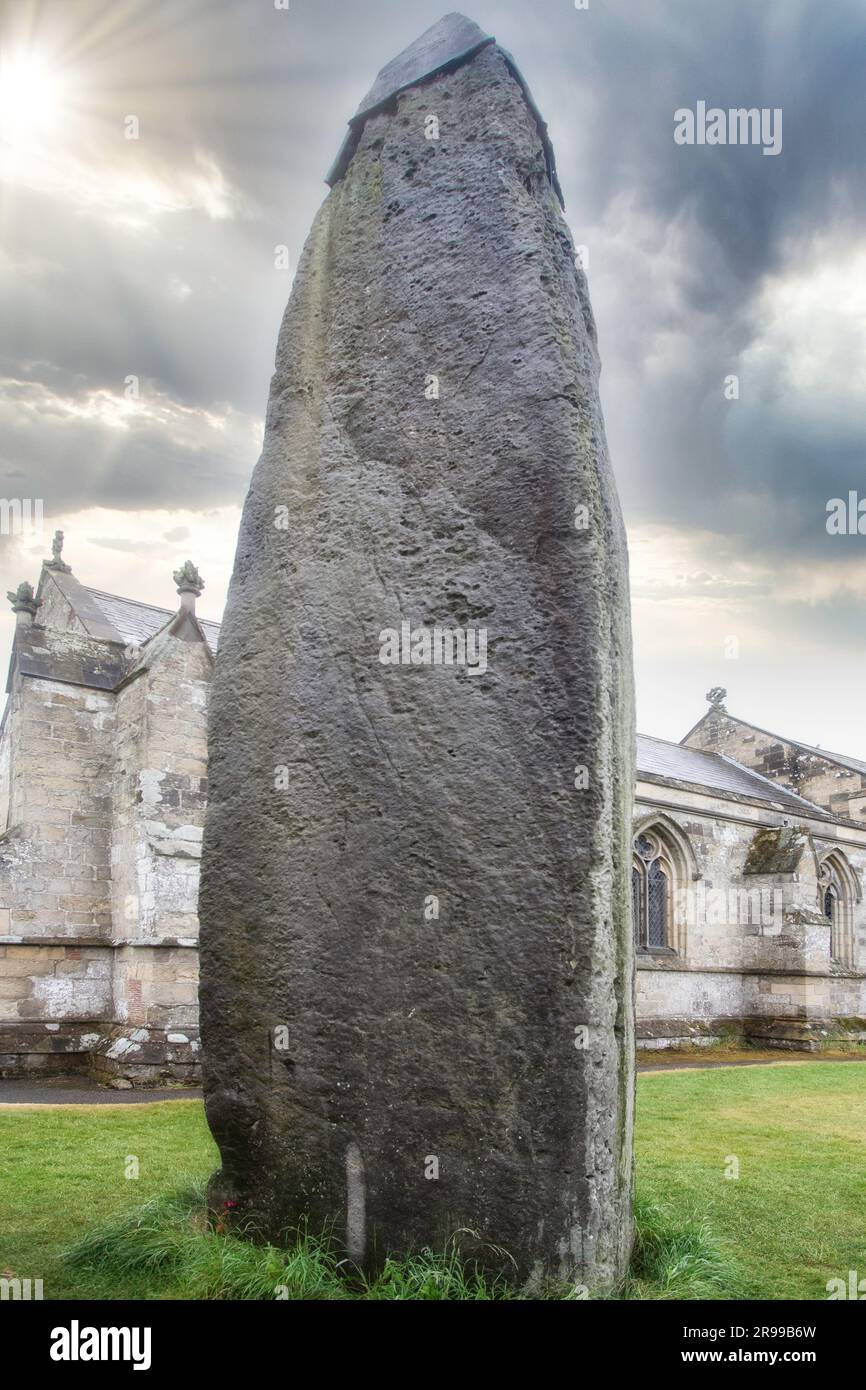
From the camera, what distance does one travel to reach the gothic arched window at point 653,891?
18.8 meters

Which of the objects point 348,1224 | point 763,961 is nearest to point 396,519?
A: point 348,1224

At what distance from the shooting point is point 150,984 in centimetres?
1070

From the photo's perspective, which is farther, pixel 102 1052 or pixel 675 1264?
pixel 102 1052

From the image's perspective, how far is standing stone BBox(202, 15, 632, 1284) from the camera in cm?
292

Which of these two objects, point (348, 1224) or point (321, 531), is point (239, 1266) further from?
point (321, 531)

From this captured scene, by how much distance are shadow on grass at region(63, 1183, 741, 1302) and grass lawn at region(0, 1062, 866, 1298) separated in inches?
0.7

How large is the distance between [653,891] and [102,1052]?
11.6m

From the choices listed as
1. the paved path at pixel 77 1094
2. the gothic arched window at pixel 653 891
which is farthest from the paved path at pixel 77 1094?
the gothic arched window at pixel 653 891

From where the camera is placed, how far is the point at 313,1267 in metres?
2.95

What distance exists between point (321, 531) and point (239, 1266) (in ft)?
8.12

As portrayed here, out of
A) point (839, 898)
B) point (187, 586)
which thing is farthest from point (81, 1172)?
point (839, 898)

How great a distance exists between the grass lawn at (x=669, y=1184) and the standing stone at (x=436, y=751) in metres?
0.41

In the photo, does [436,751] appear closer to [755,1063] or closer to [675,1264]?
[675,1264]

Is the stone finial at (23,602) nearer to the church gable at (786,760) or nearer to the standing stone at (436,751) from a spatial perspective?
the standing stone at (436,751)
